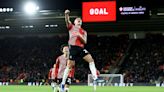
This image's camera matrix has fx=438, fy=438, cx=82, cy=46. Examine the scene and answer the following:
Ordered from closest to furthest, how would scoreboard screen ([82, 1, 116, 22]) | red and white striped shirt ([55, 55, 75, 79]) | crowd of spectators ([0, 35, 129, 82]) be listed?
red and white striped shirt ([55, 55, 75, 79])
scoreboard screen ([82, 1, 116, 22])
crowd of spectators ([0, 35, 129, 82])

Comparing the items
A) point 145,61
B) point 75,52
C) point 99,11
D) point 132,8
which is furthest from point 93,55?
point 75,52

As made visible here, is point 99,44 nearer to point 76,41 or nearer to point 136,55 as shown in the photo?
point 136,55

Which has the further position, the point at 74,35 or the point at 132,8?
the point at 132,8

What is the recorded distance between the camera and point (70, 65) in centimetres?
1195

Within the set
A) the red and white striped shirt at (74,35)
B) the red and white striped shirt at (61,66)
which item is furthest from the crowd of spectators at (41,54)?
the red and white striped shirt at (74,35)

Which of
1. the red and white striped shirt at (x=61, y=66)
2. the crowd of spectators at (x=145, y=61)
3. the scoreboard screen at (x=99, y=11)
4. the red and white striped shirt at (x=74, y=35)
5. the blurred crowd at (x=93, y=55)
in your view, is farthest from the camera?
the blurred crowd at (x=93, y=55)

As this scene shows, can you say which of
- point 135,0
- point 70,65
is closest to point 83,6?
point 135,0

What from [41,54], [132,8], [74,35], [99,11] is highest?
[74,35]

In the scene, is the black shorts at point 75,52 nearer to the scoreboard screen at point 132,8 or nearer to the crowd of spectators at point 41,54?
the scoreboard screen at point 132,8

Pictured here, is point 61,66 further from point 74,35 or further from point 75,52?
point 74,35

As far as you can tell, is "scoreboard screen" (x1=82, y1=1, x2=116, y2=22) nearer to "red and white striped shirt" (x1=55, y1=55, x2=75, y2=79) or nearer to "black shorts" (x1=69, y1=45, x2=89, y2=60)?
"red and white striped shirt" (x1=55, y1=55, x2=75, y2=79)

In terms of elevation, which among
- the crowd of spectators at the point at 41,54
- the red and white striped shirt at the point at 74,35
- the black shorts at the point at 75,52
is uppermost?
the red and white striped shirt at the point at 74,35

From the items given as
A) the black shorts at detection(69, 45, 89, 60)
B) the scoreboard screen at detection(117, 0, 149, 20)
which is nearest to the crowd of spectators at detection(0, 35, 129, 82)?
the scoreboard screen at detection(117, 0, 149, 20)

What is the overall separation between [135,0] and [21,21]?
18256 mm
